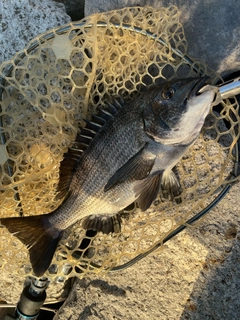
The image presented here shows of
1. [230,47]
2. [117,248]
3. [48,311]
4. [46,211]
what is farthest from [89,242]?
[230,47]

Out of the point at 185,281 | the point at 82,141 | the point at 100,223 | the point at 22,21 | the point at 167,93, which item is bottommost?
the point at 185,281

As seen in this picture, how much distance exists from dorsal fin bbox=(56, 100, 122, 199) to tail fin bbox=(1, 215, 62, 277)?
0.25m

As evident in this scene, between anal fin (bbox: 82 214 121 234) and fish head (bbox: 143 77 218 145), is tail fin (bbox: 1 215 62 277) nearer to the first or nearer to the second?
anal fin (bbox: 82 214 121 234)

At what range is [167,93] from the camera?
82.4 inches

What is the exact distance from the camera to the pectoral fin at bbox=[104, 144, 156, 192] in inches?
84.4

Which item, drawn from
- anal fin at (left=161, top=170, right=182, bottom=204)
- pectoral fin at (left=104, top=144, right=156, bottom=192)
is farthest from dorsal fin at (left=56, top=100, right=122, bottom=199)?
anal fin at (left=161, top=170, right=182, bottom=204)

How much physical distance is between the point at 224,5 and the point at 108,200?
5.02ft

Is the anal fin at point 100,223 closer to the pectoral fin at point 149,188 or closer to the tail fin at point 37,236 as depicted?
the tail fin at point 37,236

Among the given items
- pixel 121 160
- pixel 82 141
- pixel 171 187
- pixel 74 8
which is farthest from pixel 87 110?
pixel 74 8

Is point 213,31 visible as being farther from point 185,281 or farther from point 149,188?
point 185,281

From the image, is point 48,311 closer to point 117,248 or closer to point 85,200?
point 117,248

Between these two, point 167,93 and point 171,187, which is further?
point 171,187

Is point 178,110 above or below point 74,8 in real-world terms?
below

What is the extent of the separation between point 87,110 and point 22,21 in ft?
3.06
